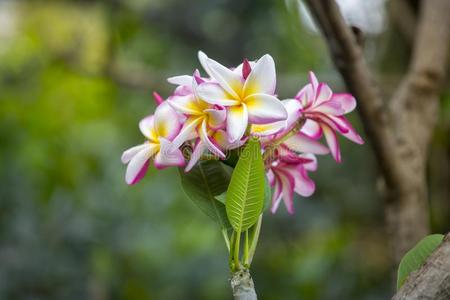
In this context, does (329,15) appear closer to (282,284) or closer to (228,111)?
(228,111)

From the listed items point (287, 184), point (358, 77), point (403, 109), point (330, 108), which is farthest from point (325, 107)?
point (403, 109)

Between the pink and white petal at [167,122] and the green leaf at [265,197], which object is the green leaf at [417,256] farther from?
the pink and white petal at [167,122]

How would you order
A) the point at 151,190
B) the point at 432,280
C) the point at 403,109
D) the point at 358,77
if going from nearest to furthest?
the point at 432,280
the point at 358,77
the point at 403,109
the point at 151,190

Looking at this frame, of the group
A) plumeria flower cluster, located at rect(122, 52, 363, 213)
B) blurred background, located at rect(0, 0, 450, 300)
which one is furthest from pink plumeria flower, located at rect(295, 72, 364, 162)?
blurred background, located at rect(0, 0, 450, 300)

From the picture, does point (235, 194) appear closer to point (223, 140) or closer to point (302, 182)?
point (223, 140)

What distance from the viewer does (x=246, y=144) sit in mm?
697

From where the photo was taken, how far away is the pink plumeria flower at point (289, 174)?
2.59 feet

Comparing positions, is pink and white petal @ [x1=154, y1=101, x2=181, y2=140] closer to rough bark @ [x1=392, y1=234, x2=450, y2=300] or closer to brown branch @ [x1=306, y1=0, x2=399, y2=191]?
rough bark @ [x1=392, y1=234, x2=450, y2=300]

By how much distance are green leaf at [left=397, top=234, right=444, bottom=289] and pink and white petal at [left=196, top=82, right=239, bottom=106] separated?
0.24 m

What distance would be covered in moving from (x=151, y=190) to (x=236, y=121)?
1532mm

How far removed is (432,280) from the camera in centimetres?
65

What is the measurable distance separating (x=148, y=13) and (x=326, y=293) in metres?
1.78

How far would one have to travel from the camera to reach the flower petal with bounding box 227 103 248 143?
0.65 metres

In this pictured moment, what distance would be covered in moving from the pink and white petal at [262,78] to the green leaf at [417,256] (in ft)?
0.73
